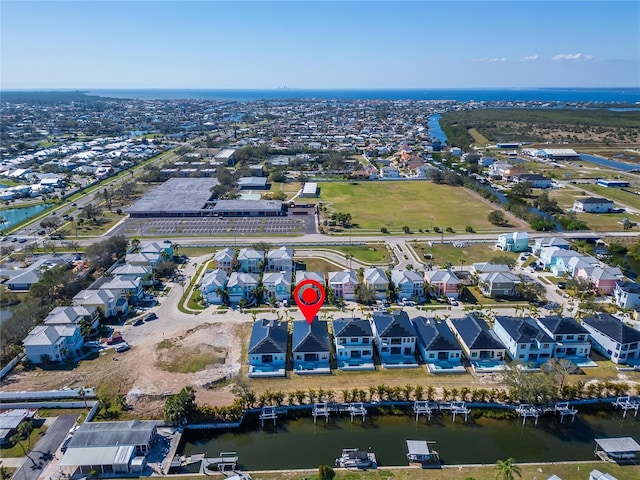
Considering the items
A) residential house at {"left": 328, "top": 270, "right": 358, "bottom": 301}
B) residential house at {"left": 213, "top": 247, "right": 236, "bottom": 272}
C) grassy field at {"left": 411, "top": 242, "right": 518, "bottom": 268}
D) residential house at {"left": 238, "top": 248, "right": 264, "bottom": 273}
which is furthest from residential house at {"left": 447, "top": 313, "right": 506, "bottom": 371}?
residential house at {"left": 213, "top": 247, "right": 236, "bottom": 272}

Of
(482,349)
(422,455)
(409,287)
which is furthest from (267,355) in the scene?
(409,287)

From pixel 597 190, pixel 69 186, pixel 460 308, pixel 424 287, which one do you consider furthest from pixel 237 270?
pixel 597 190

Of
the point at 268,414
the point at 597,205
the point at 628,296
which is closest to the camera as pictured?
the point at 268,414

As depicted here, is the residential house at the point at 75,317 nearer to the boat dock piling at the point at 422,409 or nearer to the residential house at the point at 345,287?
the residential house at the point at 345,287

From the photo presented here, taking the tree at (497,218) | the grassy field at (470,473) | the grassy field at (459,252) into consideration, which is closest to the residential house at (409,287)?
the grassy field at (459,252)

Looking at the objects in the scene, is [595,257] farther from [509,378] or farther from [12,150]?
[12,150]

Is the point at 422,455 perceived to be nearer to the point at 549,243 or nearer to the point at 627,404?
the point at 627,404
